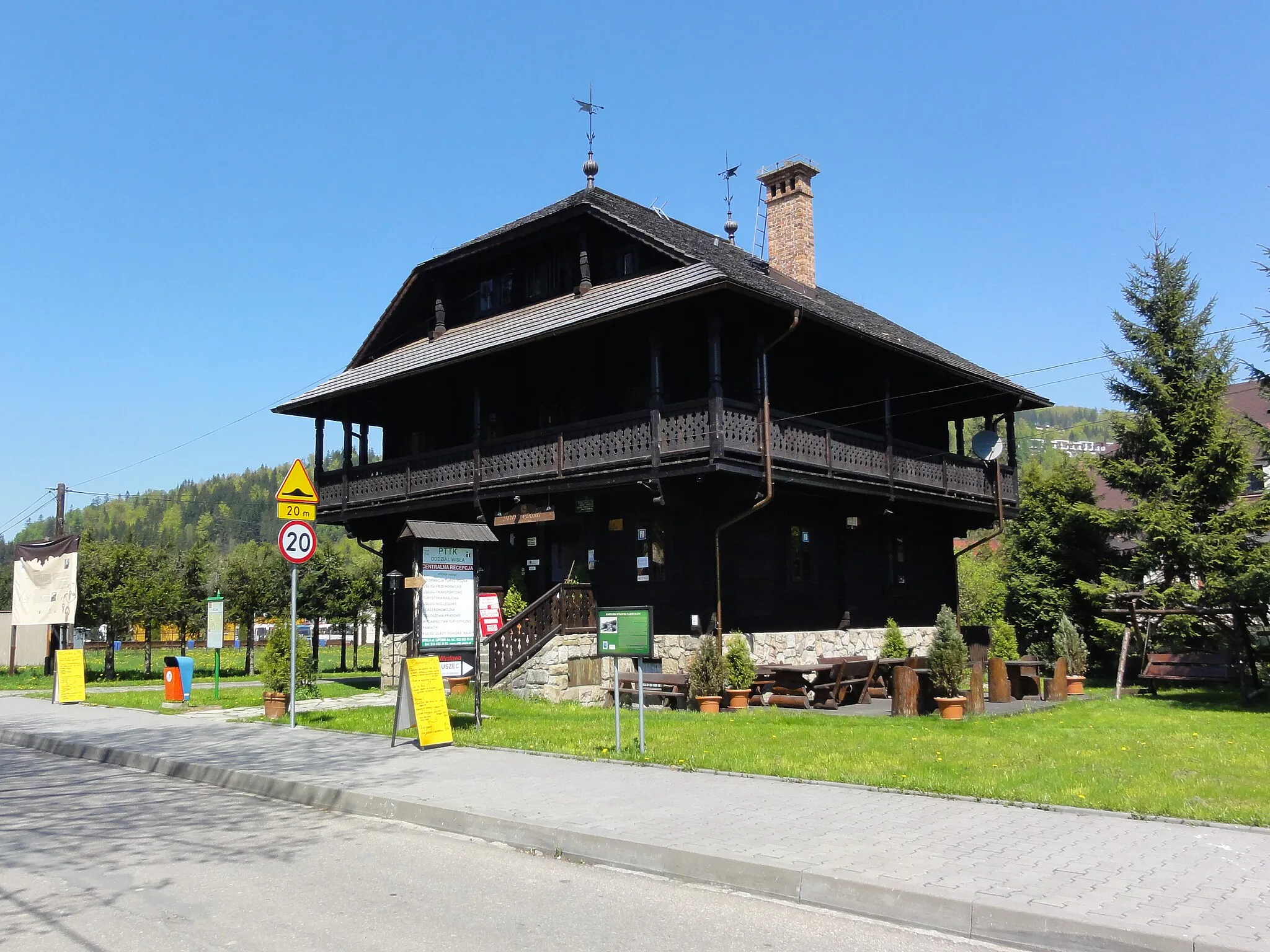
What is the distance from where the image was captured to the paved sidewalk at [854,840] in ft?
18.2

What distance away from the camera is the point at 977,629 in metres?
17.5

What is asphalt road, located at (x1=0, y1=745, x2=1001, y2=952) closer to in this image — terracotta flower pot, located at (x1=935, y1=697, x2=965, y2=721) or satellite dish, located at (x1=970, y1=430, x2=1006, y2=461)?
terracotta flower pot, located at (x1=935, y1=697, x2=965, y2=721)

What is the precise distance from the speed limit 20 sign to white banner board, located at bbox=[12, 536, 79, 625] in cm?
1687

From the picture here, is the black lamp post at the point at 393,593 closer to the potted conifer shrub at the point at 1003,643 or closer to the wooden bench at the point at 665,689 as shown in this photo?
the wooden bench at the point at 665,689

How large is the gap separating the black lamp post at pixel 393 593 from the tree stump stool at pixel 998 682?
14.8 m

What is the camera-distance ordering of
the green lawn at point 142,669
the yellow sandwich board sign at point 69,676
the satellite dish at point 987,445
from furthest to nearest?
the green lawn at point 142,669 < the satellite dish at point 987,445 < the yellow sandwich board sign at point 69,676

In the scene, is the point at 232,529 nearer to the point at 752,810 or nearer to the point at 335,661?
the point at 335,661

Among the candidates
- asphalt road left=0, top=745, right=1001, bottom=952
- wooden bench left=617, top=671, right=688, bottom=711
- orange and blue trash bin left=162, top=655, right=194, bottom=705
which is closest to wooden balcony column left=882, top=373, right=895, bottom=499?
wooden bench left=617, top=671, right=688, bottom=711

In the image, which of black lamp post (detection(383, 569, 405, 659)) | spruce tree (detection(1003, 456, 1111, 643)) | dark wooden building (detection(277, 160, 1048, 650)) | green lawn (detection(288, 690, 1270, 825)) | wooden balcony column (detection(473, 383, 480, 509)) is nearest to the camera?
green lawn (detection(288, 690, 1270, 825))

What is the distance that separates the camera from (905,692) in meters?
15.3

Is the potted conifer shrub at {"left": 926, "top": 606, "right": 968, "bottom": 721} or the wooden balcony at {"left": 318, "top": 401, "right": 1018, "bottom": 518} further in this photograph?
the wooden balcony at {"left": 318, "top": 401, "right": 1018, "bottom": 518}

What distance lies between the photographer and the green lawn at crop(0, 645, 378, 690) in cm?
3256

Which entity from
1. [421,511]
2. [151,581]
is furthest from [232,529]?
[421,511]

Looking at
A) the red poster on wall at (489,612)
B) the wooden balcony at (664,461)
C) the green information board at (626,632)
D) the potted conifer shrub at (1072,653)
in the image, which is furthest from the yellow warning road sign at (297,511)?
the potted conifer shrub at (1072,653)
